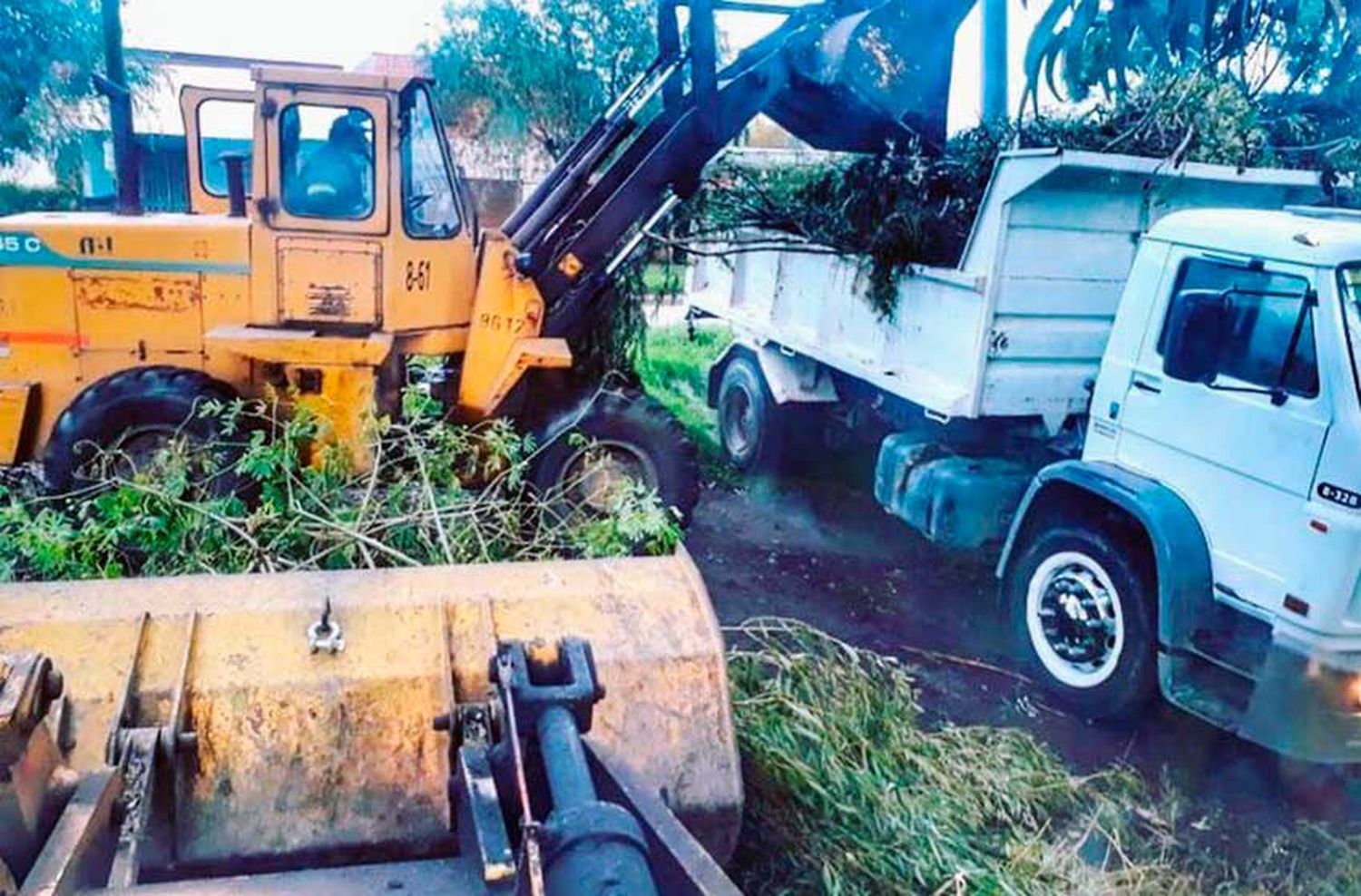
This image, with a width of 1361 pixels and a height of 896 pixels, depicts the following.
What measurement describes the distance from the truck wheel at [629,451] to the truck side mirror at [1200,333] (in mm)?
2575

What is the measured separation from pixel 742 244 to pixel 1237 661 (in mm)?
4961

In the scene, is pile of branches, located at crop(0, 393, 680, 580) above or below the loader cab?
below

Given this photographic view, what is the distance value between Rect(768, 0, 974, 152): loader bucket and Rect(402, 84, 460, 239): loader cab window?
2.24 meters

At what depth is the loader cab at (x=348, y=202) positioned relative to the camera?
5.39 m

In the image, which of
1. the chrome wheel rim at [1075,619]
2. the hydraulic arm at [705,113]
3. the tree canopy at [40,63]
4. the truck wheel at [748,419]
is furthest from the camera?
the tree canopy at [40,63]

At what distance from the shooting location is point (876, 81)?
22.0 ft

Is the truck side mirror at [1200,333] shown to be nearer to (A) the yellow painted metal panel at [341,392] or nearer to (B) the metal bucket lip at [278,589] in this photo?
(B) the metal bucket lip at [278,589]

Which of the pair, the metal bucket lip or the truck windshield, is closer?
the metal bucket lip

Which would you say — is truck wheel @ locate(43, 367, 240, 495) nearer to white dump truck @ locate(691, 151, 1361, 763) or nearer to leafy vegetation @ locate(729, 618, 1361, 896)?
leafy vegetation @ locate(729, 618, 1361, 896)

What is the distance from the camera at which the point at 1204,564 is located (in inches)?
177

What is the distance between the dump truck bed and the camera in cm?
554

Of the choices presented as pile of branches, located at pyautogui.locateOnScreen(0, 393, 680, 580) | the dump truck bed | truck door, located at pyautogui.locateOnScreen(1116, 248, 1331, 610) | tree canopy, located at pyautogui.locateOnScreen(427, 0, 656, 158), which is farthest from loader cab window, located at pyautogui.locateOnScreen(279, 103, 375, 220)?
tree canopy, located at pyautogui.locateOnScreen(427, 0, 656, 158)

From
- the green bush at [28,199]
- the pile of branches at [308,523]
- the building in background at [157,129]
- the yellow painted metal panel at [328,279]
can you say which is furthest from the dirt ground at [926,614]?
the green bush at [28,199]

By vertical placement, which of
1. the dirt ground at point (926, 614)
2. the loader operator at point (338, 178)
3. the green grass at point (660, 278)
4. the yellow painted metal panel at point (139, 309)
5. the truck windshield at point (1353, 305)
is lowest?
the dirt ground at point (926, 614)
